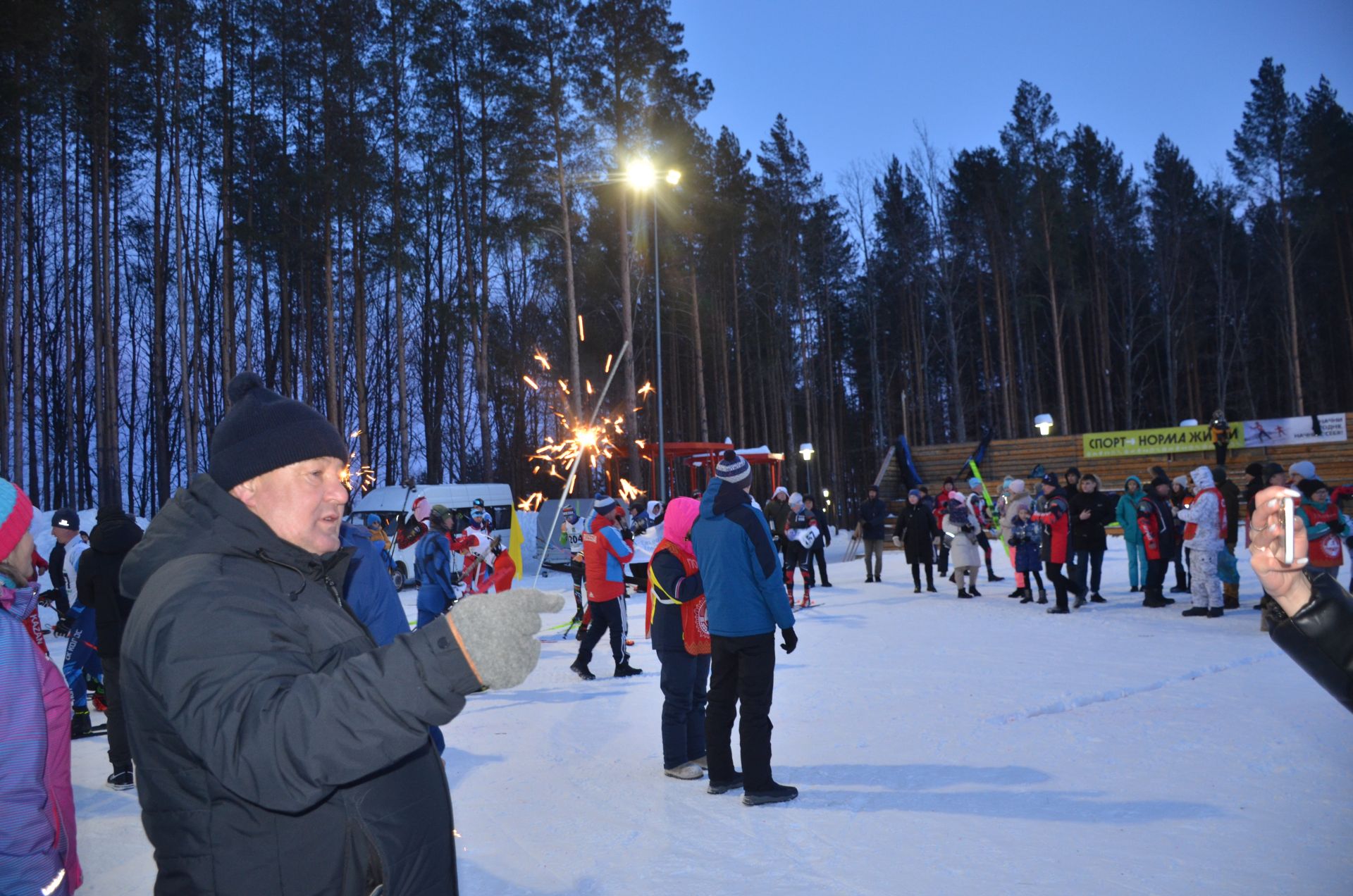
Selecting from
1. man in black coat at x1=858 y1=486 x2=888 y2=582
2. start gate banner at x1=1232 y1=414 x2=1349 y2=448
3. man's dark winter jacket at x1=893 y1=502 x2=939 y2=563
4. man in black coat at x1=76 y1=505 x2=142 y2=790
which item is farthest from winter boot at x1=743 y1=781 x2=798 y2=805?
start gate banner at x1=1232 y1=414 x2=1349 y2=448

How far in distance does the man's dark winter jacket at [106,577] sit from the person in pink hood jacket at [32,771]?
4125mm

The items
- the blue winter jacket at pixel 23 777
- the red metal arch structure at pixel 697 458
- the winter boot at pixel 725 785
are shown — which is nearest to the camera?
the blue winter jacket at pixel 23 777

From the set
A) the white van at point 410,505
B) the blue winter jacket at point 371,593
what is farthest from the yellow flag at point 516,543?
the blue winter jacket at point 371,593

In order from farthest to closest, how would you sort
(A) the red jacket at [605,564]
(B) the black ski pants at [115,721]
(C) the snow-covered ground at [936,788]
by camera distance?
(A) the red jacket at [605,564], (B) the black ski pants at [115,721], (C) the snow-covered ground at [936,788]

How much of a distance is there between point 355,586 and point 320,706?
1.95 metres

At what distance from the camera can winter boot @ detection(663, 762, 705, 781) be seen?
20.0 ft

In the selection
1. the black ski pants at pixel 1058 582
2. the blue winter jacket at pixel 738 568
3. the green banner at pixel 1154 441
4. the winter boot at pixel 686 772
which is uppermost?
the green banner at pixel 1154 441

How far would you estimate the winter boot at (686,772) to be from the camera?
611 centimetres

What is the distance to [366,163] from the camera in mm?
26438

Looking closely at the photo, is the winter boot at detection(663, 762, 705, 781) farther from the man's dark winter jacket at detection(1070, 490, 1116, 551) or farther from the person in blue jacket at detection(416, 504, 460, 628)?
the man's dark winter jacket at detection(1070, 490, 1116, 551)

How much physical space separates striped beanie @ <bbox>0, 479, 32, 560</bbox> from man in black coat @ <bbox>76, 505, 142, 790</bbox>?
3.98 m

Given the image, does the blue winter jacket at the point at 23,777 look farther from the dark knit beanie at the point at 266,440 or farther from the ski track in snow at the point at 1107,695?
the ski track in snow at the point at 1107,695

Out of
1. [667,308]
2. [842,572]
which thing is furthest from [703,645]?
[667,308]

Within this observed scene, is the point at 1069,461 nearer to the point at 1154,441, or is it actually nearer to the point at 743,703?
the point at 1154,441
